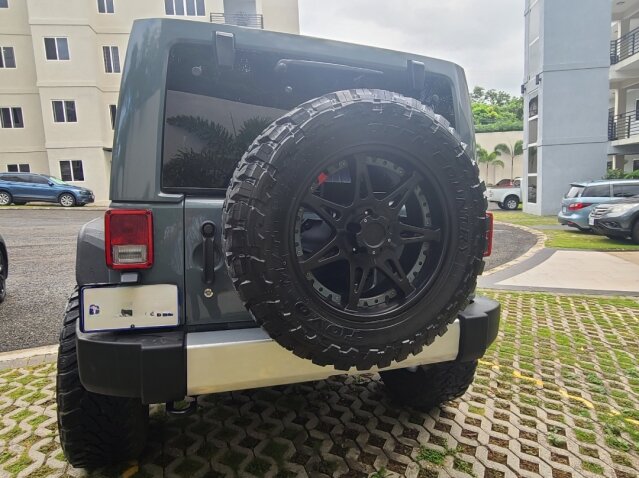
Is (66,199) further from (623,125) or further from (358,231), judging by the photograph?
(623,125)

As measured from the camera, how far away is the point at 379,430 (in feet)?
8.68

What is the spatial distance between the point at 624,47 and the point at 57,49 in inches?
1156

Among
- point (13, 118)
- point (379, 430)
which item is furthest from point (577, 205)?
point (13, 118)

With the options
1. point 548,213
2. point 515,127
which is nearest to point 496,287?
point 548,213

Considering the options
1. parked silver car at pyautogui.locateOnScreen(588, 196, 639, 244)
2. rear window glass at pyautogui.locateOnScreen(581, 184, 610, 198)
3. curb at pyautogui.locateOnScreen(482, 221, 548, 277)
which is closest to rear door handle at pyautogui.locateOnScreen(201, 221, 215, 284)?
curb at pyautogui.locateOnScreen(482, 221, 548, 277)

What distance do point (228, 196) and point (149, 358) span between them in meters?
0.73

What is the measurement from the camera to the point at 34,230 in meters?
12.7

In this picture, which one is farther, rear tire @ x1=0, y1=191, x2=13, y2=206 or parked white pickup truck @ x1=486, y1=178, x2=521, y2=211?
parked white pickup truck @ x1=486, y1=178, x2=521, y2=211

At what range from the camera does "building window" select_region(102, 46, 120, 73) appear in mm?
25281

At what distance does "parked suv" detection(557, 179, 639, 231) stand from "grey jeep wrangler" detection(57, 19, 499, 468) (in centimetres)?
1260

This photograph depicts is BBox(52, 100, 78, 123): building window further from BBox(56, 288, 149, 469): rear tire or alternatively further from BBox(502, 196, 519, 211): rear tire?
BBox(56, 288, 149, 469): rear tire

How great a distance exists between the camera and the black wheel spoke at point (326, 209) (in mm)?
1775

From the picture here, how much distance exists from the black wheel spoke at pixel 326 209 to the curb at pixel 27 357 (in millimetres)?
3171

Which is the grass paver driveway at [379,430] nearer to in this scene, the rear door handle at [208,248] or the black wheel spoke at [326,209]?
the rear door handle at [208,248]
